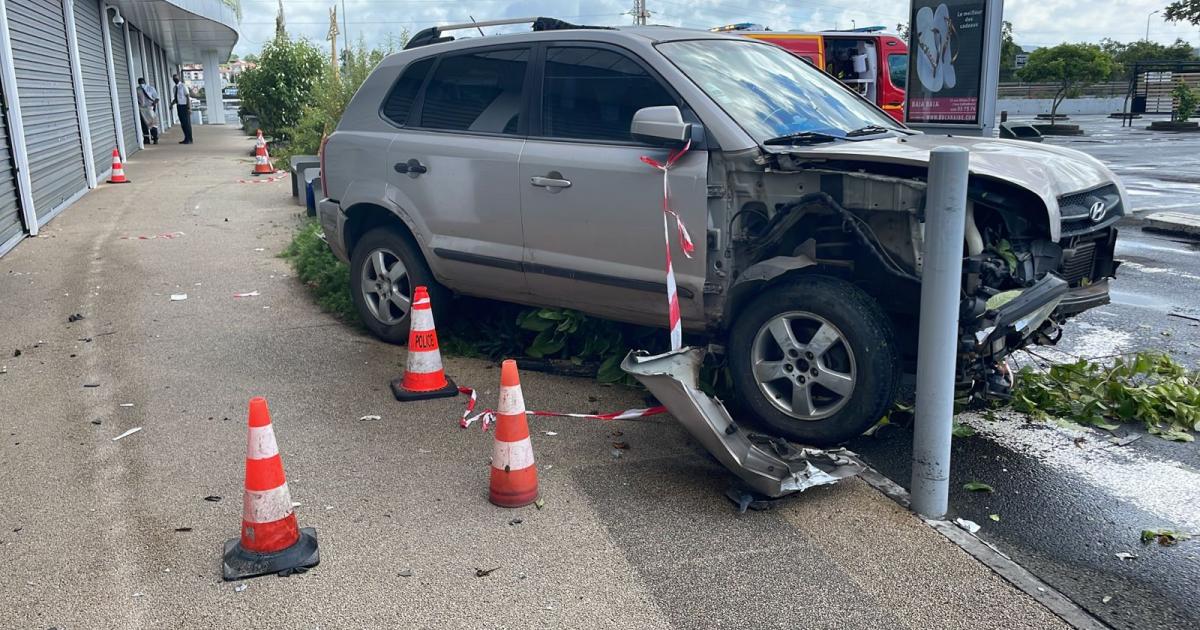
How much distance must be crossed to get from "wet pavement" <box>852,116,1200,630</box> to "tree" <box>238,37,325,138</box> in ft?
78.8

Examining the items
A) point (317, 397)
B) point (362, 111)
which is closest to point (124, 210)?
point (362, 111)

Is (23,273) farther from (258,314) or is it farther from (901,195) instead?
(901,195)

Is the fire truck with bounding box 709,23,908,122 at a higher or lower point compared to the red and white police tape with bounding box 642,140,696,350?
higher

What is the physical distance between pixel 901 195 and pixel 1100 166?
4.54ft

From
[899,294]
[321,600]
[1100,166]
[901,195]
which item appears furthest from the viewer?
[1100,166]

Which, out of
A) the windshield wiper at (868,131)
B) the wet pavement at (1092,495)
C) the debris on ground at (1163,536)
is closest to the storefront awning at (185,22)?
the windshield wiper at (868,131)

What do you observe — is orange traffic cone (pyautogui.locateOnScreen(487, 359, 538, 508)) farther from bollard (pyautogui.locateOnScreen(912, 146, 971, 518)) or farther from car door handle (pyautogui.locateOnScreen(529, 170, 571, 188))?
bollard (pyautogui.locateOnScreen(912, 146, 971, 518))

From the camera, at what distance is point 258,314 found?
25.9 feet

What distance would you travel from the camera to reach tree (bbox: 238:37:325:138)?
26938 millimetres

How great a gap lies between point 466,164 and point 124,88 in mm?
21805

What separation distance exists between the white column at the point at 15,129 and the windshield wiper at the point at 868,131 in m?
9.86

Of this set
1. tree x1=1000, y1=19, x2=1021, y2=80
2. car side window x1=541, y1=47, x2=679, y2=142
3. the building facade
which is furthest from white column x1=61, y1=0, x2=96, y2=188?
tree x1=1000, y1=19, x2=1021, y2=80

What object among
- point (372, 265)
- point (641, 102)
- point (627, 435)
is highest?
point (641, 102)

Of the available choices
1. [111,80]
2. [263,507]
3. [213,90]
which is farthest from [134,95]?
[263,507]
